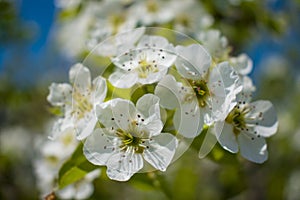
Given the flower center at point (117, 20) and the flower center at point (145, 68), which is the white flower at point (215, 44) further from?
the flower center at point (117, 20)

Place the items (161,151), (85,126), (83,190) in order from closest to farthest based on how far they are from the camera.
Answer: (161,151), (85,126), (83,190)

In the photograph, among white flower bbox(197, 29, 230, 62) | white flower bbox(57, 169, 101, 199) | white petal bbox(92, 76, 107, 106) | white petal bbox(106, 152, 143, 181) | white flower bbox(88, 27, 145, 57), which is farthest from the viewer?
white flower bbox(57, 169, 101, 199)

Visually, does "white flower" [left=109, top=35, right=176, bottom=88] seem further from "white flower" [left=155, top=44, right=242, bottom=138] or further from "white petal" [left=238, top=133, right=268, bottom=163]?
"white petal" [left=238, top=133, right=268, bottom=163]

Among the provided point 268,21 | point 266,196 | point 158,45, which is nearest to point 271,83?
point 266,196

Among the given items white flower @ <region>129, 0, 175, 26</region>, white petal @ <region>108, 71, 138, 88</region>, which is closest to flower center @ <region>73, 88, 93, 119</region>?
white petal @ <region>108, 71, 138, 88</region>

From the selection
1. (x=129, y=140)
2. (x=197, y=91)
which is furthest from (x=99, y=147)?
(x=197, y=91)

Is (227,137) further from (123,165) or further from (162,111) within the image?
(123,165)
